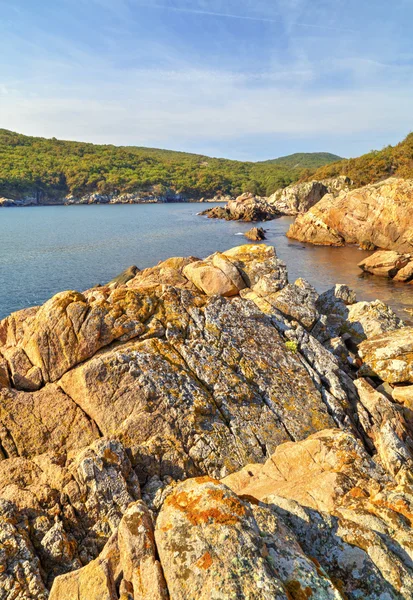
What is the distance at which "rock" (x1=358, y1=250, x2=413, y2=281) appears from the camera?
49688 millimetres

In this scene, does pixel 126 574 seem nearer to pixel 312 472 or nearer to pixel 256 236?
pixel 312 472

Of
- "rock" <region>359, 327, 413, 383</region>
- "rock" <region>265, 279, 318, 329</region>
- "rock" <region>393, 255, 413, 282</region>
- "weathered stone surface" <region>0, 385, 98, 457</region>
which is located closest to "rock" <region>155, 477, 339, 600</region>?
"weathered stone surface" <region>0, 385, 98, 457</region>

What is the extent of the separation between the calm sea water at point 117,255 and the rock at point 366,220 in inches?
191

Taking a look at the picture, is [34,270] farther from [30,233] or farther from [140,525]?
[140,525]

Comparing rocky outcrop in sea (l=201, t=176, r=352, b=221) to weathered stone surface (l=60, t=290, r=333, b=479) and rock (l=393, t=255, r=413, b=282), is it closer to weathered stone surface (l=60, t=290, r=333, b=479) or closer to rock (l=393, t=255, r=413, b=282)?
rock (l=393, t=255, r=413, b=282)

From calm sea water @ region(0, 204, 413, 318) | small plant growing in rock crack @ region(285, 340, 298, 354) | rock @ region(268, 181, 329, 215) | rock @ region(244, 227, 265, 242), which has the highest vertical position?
rock @ region(268, 181, 329, 215)

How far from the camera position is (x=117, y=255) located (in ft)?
215

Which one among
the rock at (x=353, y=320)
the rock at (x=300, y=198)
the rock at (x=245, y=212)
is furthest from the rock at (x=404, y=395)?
the rock at (x=300, y=198)

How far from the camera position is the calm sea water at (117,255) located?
45.4 metres

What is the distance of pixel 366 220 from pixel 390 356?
215 feet

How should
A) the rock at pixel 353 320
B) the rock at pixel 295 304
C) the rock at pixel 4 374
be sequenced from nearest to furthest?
the rock at pixel 4 374 < the rock at pixel 295 304 < the rock at pixel 353 320

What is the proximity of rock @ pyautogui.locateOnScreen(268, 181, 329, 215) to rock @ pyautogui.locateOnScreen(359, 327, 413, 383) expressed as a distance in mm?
130545

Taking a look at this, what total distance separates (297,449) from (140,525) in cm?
557

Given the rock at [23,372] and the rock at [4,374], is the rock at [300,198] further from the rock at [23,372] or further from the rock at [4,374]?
the rock at [4,374]
